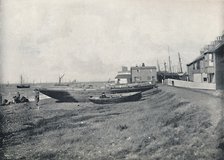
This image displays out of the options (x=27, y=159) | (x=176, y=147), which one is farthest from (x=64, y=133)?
(x=176, y=147)

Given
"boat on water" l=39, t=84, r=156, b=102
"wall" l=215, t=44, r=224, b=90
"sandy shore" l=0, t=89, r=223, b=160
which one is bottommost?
"sandy shore" l=0, t=89, r=223, b=160

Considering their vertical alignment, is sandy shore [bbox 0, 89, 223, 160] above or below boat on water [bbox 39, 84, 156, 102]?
below

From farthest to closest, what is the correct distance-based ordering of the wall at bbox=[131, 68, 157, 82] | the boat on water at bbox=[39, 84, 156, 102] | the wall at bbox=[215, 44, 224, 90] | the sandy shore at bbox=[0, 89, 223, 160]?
the wall at bbox=[131, 68, 157, 82] < the boat on water at bbox=[39, 84, 156, 102] < the wall at bbox=[215, 44, 224, 90] < the sandy shore at bbox=[0, 89, 223, 160]

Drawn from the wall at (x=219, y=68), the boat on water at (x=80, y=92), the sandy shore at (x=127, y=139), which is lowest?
the sandy shore at (x=127, y=139)

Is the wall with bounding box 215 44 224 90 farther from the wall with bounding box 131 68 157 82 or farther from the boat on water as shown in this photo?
the wall with bounding box 131 68 157 82

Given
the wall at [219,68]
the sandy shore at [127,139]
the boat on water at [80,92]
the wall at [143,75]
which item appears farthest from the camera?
the wall at [143,75]

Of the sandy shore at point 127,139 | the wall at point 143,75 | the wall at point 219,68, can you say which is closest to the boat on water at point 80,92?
the wall at point 219,68

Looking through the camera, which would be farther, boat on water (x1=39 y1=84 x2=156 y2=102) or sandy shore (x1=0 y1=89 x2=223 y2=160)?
boat on water (x1=39 y1=84 x2=156 y2=102)

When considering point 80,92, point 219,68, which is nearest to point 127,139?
point 219,68

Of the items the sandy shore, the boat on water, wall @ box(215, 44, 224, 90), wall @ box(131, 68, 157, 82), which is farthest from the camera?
wall @ box(131, 68, 157, 82)

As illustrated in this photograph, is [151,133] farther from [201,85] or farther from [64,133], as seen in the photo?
[201,85]

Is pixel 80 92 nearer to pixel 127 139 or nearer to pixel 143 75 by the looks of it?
pixel 127 139

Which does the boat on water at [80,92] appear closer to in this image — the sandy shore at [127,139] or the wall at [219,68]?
the wall at [219,68]

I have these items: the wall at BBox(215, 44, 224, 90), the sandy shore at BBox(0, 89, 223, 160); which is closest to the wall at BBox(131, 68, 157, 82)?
the wall at BBox(215, 44, 224, 90)
